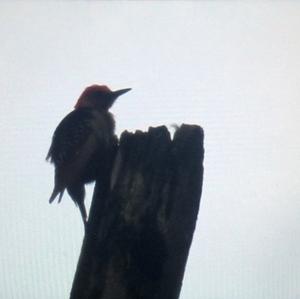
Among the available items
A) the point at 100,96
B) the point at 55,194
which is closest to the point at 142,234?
the point at 55,194

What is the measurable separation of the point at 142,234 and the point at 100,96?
15.8 feet

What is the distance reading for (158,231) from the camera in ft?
7.89

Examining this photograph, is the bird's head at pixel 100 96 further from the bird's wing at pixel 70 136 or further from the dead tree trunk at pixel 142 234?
the dead tree trunk at pixel 142 234

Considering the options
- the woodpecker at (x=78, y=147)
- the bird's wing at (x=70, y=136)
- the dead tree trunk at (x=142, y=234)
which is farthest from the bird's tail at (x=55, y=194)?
the dead tree trunk at (x=142, y=234)

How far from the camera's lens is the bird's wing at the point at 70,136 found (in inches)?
229

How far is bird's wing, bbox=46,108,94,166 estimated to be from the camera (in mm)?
5828

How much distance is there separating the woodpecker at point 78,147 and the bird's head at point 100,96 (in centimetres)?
71

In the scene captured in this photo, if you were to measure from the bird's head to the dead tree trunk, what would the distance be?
4.53 metres

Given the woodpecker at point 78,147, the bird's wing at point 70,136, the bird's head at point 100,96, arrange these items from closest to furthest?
1. the woodpecker at point 78,147
2. the bird's wing at point 70,136
3. the bird's head at point 100,96

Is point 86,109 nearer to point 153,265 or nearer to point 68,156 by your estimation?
point 68,156

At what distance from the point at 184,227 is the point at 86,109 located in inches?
157

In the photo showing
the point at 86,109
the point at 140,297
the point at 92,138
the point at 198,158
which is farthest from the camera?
the point at 86,109

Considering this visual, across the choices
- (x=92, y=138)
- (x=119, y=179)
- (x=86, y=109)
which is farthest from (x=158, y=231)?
(x=86, y=109)

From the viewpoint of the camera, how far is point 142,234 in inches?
96.1
